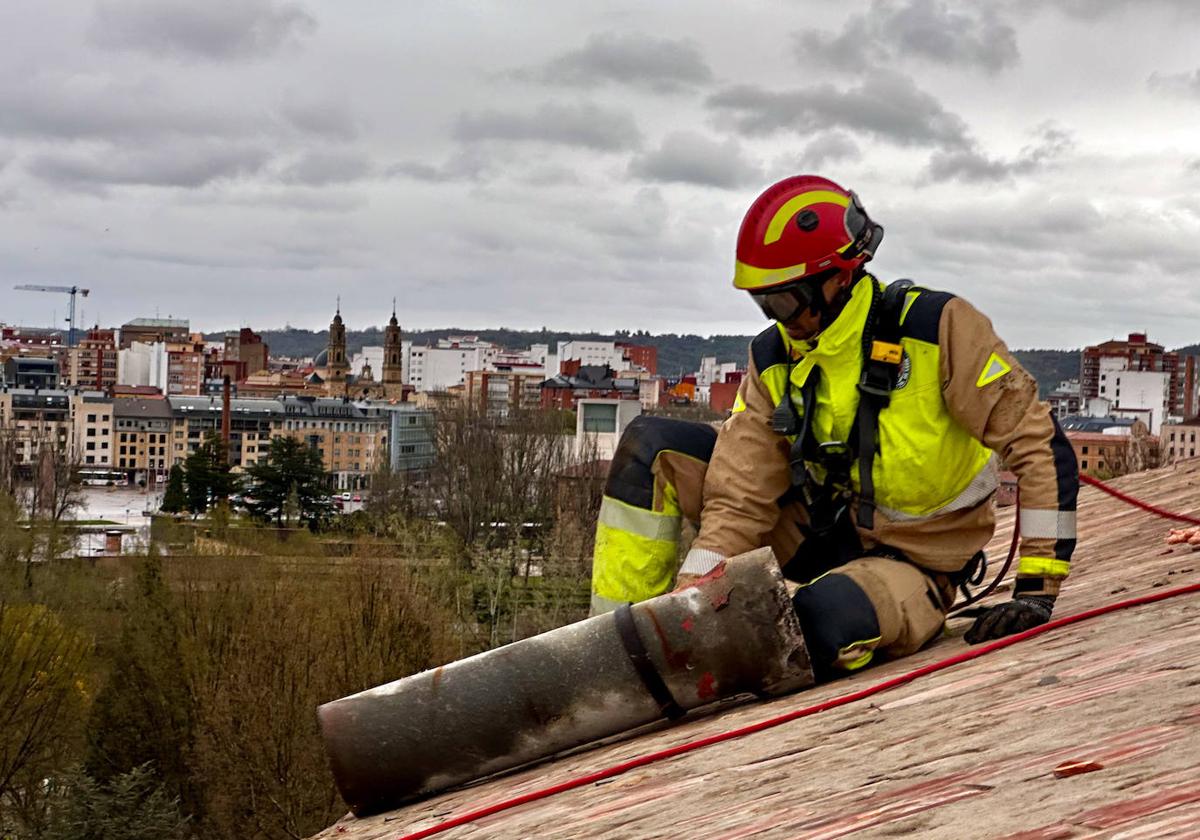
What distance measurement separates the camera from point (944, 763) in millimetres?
3186

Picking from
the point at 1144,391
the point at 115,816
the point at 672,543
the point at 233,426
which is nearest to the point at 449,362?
the point at 233,426

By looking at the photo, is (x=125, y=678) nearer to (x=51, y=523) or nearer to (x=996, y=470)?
(x=51, y=523)

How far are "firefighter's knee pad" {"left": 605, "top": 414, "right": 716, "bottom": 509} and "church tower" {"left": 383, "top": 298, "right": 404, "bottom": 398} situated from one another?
5356 inches

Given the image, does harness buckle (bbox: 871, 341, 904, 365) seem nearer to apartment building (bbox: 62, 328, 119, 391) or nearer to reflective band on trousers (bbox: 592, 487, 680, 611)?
reflective band on trousers (bbox: 592, 487, 680, 611)

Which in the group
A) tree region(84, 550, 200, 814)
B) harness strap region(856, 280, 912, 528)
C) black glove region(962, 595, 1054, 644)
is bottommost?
tree region(84, 550, 200, 814)

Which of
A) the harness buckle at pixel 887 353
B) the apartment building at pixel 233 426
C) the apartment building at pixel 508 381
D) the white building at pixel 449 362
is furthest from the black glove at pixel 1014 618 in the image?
the white building at pixel 449 362

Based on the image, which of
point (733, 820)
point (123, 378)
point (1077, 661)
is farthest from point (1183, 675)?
point (123, 378)

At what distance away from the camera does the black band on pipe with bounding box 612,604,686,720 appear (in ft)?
13.9

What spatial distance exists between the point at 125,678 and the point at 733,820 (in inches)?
1190

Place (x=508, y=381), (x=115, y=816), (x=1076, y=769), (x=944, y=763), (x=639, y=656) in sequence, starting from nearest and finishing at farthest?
(x=1076, y=769) → (x=944, y=763) → (x=639, y=656) → (x=115, y=816) → (x=508, y=381)

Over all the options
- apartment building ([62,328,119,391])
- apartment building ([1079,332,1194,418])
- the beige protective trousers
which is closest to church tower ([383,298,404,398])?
apartment building ([62,328,119,391])

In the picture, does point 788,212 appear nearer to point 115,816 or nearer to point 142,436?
point 115,816

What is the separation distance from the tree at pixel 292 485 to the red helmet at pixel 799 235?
2167 inches

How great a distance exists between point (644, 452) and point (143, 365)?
15909 cm
